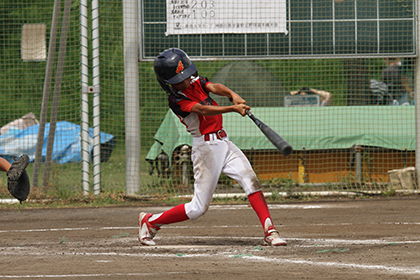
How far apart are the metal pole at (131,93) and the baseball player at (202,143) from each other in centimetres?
457

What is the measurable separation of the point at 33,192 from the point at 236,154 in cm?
545

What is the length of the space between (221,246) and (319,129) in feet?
20.0

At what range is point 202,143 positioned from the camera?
229 inches

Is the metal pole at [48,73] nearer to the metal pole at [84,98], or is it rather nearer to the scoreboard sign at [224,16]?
the metal pole at [84,98]

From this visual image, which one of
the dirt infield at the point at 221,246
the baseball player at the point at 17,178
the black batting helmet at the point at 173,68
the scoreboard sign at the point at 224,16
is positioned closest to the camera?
the dirt infield at the point at 221,246

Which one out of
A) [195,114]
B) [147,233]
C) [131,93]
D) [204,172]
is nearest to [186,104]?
[195,114]

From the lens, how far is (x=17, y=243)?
6367 mm

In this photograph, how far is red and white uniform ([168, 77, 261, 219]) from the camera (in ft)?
19.0

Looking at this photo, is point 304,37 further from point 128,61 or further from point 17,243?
point 17,243

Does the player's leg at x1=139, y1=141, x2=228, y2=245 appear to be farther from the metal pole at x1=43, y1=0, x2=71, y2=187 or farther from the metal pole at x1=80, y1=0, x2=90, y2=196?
the metal pole at x1=43, y1=0, x2=71, y2=187

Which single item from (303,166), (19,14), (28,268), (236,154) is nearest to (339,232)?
(236,154)

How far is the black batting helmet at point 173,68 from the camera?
5672 millimetres

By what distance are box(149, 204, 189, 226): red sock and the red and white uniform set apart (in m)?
0.06

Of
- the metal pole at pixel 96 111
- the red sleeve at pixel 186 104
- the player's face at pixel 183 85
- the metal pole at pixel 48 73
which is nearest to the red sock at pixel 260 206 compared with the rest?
the red sleeve at pixel 186 104
